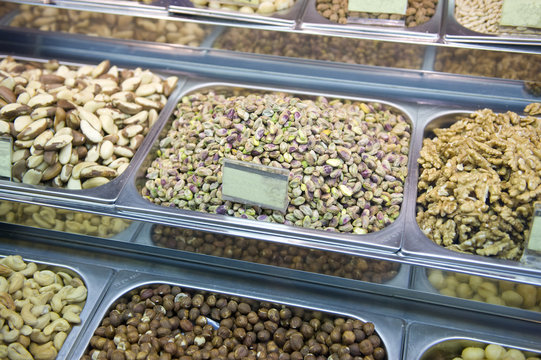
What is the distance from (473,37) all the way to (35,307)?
1445mm

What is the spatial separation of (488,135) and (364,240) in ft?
1.59

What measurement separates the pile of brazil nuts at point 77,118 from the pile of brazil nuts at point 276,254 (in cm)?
28

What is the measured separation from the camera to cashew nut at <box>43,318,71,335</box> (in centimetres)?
135

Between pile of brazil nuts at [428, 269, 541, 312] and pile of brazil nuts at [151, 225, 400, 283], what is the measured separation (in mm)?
116

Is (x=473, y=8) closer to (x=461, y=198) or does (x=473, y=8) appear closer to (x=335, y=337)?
(x=461, y=198)

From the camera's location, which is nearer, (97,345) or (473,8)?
(97,345)

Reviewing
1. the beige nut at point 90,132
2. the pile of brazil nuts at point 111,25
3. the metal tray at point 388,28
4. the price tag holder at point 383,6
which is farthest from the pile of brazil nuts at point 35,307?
the price tag holder at point 383,6

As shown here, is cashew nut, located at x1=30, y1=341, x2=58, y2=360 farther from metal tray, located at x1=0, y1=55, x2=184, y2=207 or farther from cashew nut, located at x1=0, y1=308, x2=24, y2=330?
metal tray, located at x1=0, y1=55, x2=184, y2=207

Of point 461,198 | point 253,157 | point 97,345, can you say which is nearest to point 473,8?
point 461,198

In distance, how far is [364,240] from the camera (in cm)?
135

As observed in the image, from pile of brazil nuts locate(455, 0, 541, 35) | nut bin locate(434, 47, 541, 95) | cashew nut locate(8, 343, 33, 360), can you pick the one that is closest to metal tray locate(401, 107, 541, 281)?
nut bin locate(434, 47, 541, 95)

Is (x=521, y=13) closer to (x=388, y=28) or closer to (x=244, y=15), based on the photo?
(x=388, y=28)

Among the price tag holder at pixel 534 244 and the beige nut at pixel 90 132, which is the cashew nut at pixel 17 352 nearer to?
the beige nut at pixel 90 132

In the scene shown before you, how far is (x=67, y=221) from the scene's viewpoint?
154 centimetres
